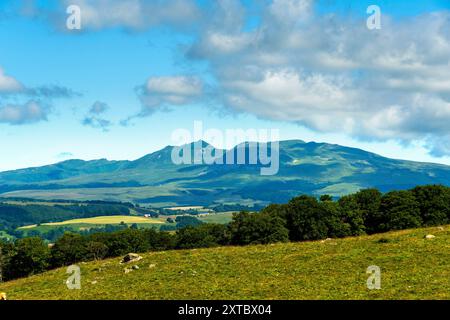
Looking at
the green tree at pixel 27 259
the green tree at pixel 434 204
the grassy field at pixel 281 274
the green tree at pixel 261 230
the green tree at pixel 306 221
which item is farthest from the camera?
the green tree at pixel 27 259

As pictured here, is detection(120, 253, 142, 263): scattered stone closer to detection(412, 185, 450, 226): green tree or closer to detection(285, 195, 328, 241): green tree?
detection(285, 195, 328, 241): green tree

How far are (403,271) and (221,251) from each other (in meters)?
27.7

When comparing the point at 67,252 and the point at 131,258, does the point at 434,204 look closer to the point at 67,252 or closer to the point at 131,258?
the point at 131,258

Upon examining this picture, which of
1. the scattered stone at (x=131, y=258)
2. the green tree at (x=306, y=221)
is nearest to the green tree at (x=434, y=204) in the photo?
the green tree at (x=306, y=221)

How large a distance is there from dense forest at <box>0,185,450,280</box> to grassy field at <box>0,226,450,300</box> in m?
26.6

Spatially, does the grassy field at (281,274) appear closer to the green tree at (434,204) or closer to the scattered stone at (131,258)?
the scattered stone at (131,258)

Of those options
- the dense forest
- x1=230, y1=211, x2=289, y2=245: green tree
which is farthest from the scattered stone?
the dense forest

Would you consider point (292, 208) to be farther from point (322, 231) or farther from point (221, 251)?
point (221, 251)

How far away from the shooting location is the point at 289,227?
314 ft

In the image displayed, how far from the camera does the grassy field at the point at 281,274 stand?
132 ft

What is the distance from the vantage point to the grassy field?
40.3 meters

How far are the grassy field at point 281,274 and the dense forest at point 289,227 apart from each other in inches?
1046
